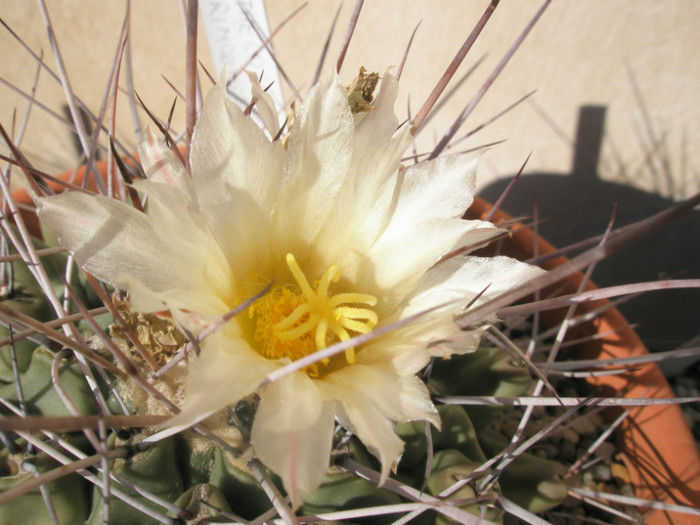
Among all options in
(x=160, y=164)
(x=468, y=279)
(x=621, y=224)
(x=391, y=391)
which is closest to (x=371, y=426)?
(x=391, y=391)

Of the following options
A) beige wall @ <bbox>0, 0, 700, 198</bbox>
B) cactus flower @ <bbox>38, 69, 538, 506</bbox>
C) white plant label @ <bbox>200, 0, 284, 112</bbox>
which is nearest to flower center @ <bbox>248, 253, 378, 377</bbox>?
cactus flower @ <bbox>38, 69, 538, 506</bbox>

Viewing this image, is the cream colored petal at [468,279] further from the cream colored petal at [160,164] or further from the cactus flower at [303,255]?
the cream colored petal at [160,164]

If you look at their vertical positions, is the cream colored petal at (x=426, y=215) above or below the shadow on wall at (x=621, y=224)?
above

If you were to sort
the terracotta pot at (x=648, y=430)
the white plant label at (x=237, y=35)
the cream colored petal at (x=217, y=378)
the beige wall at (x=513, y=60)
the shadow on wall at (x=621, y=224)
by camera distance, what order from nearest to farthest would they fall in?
the cream colored petal at (x=217, y=378) < the terracotta pot at (x=648, y=430) < the white plant label at (x=237, y=35) < the beige wall at (x=513, y=60) < the shadow on wall at (x=621, y=224)

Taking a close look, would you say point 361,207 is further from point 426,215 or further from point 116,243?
point 116,243

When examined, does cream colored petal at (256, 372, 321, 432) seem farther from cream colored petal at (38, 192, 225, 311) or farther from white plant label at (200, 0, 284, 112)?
white plant label at (200, 0, 284, 112)

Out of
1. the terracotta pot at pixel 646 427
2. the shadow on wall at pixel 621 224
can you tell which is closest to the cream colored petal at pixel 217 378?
the terracotta pot at pixel 646 427

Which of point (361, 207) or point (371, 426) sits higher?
point (361, 207)
